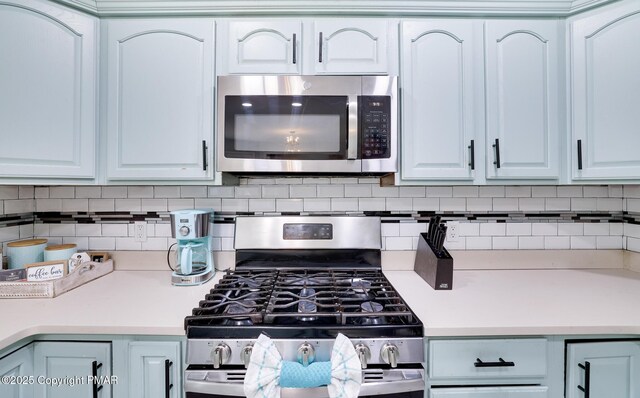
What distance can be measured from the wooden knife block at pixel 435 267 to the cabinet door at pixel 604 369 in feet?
1.47

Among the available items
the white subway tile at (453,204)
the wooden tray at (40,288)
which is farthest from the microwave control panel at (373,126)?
the wooden tray at (40,288)

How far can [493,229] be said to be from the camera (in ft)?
5.58

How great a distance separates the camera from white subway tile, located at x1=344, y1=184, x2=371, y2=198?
1.68m

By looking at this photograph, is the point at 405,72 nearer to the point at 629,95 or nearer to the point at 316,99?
the point at 316,99

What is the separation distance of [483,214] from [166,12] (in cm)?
186

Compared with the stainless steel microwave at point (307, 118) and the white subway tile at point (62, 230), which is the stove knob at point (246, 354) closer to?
the stainless steel microwave at point (307, 118)

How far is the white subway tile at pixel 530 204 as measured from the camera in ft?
5.56

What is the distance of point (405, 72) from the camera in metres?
1.38

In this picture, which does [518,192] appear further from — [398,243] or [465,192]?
[398,243]

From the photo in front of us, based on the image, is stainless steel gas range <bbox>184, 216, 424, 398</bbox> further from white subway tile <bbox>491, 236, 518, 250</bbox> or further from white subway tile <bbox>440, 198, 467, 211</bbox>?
white subway tile <bbox>491, 236, 518, 250</bbox>

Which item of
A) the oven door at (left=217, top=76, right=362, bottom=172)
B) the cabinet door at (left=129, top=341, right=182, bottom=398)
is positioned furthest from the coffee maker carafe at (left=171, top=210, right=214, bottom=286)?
the cabinet door at (left=129, top=341, right=182, bottom=398)

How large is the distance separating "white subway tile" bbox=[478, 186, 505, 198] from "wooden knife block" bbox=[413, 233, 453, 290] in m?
0.43

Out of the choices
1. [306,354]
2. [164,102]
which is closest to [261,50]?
[164,102]

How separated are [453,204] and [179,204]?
1.50 m
